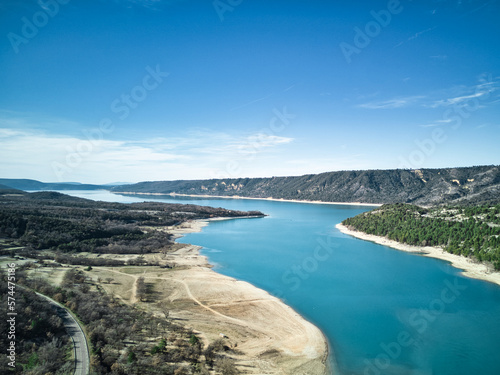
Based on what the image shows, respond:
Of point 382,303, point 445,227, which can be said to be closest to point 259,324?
point 382,303

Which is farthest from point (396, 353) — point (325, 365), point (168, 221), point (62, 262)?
point (168, 221)

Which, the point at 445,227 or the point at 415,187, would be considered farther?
the point at 415,187

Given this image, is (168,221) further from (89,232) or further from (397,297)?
(397,297)

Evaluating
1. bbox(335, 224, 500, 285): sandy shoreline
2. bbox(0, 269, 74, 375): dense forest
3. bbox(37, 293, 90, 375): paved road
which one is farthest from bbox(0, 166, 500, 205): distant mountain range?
bbox(0, 269, 74, 375): dense forest

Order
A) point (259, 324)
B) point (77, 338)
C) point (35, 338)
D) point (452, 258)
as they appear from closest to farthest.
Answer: point (35, 338) → point (77, 338) → point (259, 324) → point (452, 258)

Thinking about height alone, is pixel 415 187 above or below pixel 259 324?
above

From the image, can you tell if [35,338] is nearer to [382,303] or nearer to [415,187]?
[382,303]
